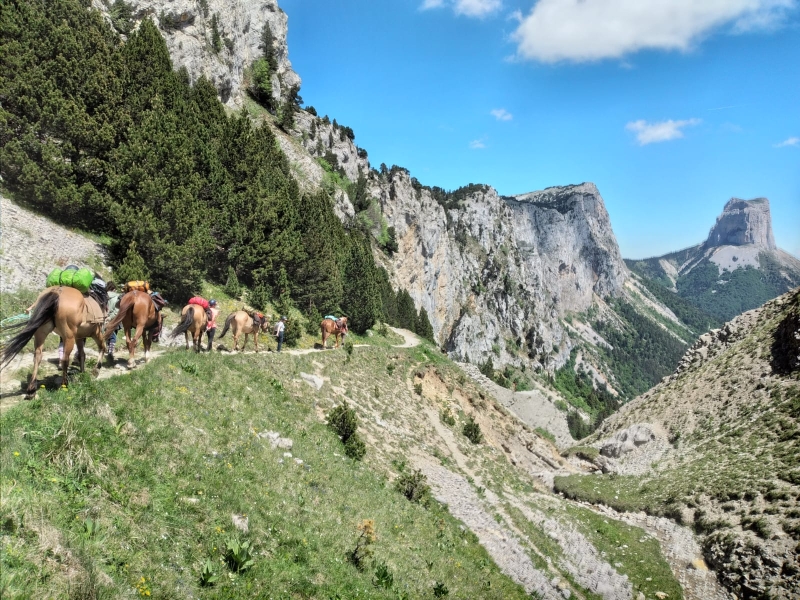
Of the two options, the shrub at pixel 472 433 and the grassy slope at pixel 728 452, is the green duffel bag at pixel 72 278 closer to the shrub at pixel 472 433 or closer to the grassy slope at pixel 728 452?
the shrub at pixel 472 433

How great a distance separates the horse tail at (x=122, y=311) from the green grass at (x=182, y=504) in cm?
186

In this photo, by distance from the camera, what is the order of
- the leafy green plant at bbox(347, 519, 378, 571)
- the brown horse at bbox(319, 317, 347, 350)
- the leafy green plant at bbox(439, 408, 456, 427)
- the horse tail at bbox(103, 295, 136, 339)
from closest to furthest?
the leafy green plant at bbox(347, 519, 378, 571), the horse tail at bbox(103, 295, 136, 339), the leafy green plant at bbox(439, 408, 456, 427), the brown horse at bbox(319, 317, 347, 350)

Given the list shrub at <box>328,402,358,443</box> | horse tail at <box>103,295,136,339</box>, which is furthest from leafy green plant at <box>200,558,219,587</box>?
shrub at <box>328,402,358,443</box>

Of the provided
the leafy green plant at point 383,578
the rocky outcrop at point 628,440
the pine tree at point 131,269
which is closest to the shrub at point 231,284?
the pine tree at point 131,269

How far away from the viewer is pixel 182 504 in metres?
8.28

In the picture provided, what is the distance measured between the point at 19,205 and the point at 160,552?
24.8 meters

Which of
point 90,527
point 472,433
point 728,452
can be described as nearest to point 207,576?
point 90,527

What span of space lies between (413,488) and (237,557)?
1134 centimetres

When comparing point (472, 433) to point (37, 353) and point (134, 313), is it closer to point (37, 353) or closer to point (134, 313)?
point (134, 313)

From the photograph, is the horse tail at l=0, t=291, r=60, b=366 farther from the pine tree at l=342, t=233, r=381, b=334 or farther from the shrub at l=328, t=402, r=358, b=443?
the pine tree at l=342, t=233, r=381, b=334

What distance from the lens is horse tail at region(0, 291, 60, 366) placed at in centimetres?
902

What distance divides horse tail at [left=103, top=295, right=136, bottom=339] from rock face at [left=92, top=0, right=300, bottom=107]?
1849 inches

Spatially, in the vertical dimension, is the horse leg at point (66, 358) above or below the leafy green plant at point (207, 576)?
above

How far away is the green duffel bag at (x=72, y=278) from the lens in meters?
10.6
